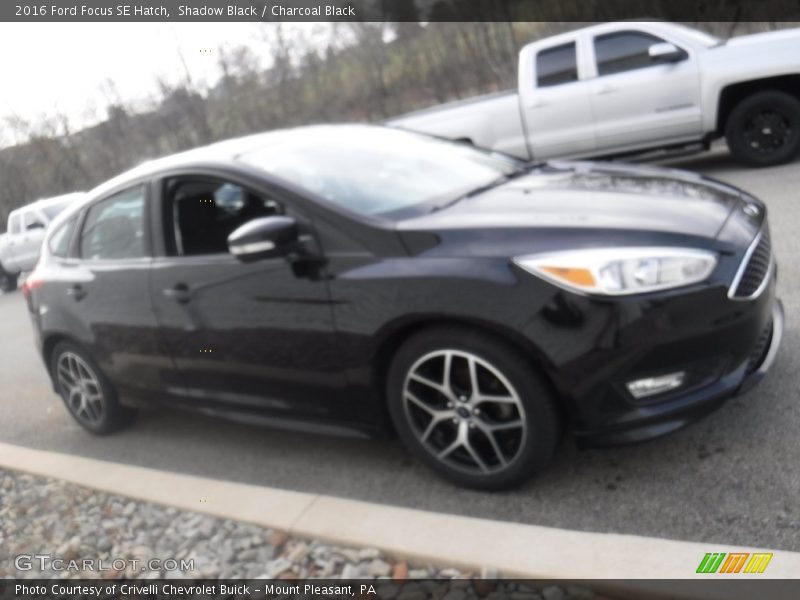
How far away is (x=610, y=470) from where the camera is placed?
329 centimetres

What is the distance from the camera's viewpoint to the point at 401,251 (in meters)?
3.22

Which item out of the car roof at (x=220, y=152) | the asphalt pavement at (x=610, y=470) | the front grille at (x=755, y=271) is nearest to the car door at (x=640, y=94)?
the asphalt pavement at (x=610, y=470)

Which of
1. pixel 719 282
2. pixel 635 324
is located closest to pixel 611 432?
pixel 635 324

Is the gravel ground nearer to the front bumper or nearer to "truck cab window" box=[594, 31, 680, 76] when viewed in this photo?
the front bumper

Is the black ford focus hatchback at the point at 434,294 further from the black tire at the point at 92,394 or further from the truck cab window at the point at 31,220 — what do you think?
the truck cab window at the point at 31,220

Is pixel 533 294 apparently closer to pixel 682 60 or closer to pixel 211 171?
pixel 211 171

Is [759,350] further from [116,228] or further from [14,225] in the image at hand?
[14,225]

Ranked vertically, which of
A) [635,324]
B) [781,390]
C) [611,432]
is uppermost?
[635,324]

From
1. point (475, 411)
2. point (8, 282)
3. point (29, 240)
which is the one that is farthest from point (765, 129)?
point (8, 282)

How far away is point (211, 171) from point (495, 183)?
1.44 metres

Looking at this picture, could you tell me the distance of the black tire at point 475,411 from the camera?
2996 millimetres

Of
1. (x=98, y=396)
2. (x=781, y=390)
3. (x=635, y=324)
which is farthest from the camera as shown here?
(x=98, y=396)

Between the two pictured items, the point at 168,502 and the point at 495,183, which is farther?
the point at 495,183

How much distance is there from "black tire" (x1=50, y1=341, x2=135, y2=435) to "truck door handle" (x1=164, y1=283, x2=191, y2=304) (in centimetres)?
109
